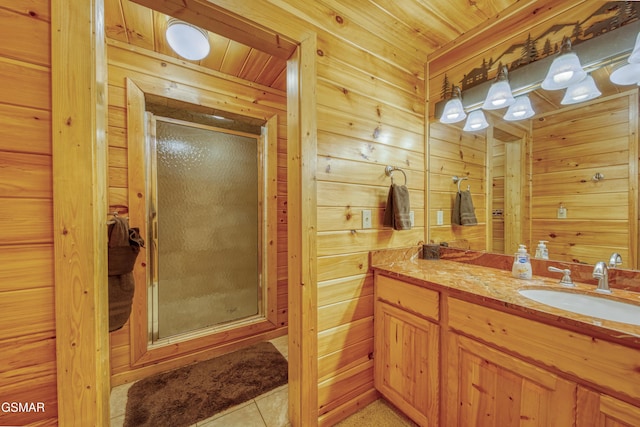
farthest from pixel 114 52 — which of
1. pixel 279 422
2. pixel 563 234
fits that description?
pixel 563 234

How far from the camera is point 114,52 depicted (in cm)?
162

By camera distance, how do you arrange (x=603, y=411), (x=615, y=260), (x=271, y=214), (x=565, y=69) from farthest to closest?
(x=271, y=214) → (x=565, y=69) → (x=615, y=260) → (x=603, y=411)

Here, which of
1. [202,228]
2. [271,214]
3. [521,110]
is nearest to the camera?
[521,110]

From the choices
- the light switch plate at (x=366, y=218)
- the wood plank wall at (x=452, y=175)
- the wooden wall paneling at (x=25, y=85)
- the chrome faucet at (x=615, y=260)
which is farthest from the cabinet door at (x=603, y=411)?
the wooden wall paneling at (x=25, y=85)

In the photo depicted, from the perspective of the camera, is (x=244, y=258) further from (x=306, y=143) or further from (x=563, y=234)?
(x=563, y=234)

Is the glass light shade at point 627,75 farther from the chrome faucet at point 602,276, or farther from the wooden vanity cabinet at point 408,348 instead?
the wooden vanity cabinet at point 408,348

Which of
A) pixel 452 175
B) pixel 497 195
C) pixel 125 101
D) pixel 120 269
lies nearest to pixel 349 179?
pixel 452 175

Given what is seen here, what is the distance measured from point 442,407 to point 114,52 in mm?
2925

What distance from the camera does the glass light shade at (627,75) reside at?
1.04m

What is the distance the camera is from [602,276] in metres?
1.03

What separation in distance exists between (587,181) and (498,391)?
111cm

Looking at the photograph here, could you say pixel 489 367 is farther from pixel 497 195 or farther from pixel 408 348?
pixel 497 195

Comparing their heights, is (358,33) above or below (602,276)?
above

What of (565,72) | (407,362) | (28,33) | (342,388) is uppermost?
(565,72)
